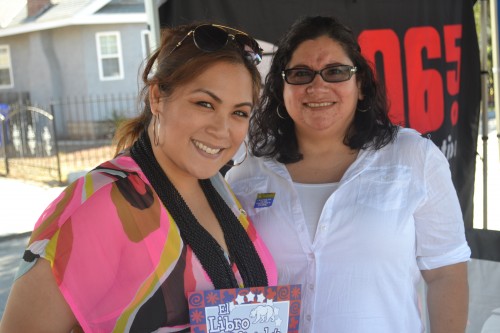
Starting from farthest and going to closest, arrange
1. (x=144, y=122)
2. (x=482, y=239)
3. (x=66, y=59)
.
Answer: (x=66, y=59) → (x=482, y=239) → (x=144, y=122)

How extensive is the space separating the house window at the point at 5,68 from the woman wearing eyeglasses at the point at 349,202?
1875cm

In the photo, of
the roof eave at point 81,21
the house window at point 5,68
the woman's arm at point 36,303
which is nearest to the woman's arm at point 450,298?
the woman's arm at point 36,303

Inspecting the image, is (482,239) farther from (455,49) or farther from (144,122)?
(144,122)

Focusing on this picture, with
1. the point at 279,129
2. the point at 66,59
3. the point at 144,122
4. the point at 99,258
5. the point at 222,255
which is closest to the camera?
the point at 99,258

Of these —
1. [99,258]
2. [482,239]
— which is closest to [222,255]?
[99,258]

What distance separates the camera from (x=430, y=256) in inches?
82.0

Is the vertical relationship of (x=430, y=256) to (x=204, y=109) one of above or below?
below

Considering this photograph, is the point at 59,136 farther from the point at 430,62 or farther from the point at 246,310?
the point at 246,310

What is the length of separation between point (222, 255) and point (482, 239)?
285 cm

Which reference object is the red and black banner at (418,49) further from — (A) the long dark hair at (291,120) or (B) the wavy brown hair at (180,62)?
(B) the wavy brown hair at (180,62)

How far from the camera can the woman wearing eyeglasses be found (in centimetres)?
196

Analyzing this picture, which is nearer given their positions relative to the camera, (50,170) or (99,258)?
(99,258)

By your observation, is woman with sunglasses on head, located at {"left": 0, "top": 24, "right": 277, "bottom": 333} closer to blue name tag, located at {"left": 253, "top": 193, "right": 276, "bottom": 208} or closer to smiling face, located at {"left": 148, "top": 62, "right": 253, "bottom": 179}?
smiling face, located at {"left": 148, "top": 62, "right": 253, "bottom": 179}

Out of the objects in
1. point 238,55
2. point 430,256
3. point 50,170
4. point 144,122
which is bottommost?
point 50,170
